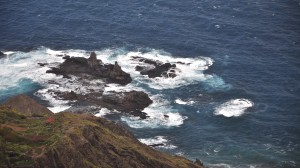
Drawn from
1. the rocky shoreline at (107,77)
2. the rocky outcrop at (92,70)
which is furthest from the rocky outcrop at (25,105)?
the rocky outcrop at (92,70)

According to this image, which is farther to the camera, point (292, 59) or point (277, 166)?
point (292, 59)

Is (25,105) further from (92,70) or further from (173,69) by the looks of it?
(173,69)

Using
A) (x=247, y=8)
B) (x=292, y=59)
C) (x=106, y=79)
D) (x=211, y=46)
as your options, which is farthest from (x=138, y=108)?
(x=247, y=8)

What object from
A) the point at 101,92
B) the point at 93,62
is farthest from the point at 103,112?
the point at 93,62

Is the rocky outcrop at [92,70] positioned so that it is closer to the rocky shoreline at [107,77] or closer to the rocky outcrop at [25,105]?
the rocky shoreline at [107,77]

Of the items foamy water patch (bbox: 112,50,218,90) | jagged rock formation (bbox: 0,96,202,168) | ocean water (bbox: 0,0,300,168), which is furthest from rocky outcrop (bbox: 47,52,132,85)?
jagged rock formation (bbox: 0,96,202,168)

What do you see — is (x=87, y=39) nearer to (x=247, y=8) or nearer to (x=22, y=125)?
(x=247, y=8)
